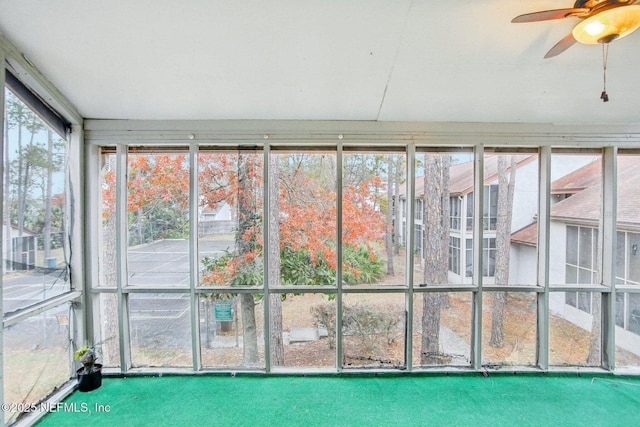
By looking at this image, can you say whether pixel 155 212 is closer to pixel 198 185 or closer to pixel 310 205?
pixel 198 185

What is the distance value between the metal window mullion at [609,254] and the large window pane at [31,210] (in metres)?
5.68

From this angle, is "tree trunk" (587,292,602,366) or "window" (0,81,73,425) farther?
"tree trunk" (587,292,602,366)

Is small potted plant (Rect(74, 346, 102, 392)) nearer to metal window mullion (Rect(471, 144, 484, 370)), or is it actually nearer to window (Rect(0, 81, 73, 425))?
window (Rect(0, 81, 73, 425))

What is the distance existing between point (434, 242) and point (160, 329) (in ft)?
10.4

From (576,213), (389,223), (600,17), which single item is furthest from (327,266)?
(576,213)

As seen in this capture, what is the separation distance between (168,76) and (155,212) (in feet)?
4.76

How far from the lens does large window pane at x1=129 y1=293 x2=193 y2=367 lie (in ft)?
10.4

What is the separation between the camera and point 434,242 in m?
3.23

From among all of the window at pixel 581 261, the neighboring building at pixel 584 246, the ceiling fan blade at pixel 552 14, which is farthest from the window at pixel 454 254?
the ceiling fan blade at pixel 552 14

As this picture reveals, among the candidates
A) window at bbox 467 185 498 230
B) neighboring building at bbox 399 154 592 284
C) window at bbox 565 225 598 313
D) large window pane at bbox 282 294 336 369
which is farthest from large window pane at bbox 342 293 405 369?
window at bbox 565 225 598 313

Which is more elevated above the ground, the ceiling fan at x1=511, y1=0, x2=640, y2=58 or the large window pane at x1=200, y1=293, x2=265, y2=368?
the ceiling fan at x1=511, y1=0, x2=640, y2=58

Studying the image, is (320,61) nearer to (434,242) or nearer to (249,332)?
(434,242)

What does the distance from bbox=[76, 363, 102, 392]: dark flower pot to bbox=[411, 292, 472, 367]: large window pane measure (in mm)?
3260

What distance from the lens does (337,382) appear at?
2.98 m
